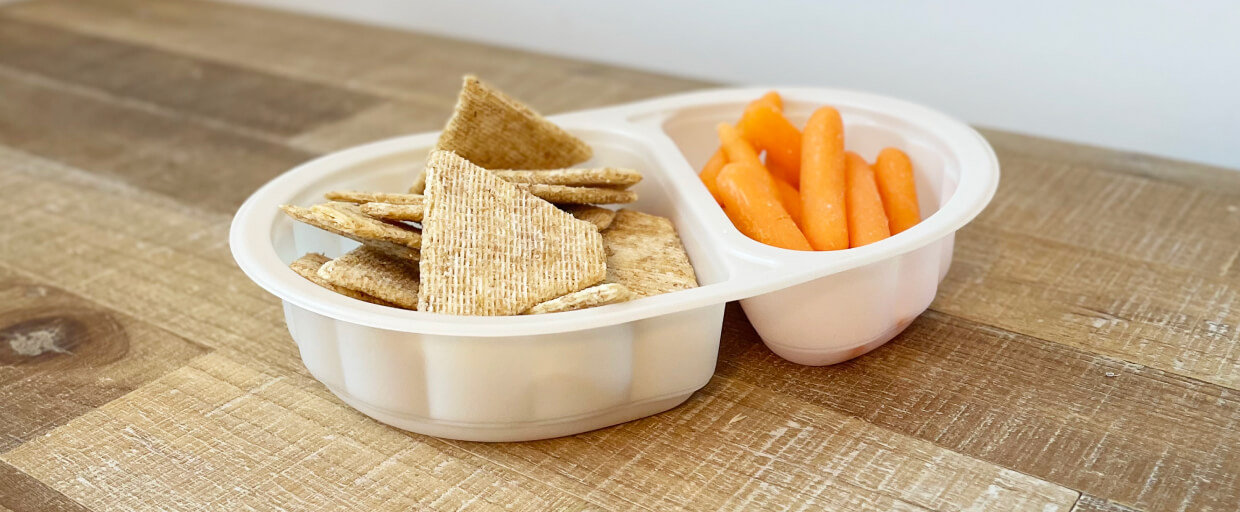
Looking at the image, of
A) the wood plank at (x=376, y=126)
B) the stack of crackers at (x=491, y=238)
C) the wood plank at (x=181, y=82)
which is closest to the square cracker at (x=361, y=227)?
the stack of crackers at (x=491, y=238)

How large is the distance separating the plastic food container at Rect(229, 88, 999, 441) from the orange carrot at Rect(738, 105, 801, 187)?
0.39 feet

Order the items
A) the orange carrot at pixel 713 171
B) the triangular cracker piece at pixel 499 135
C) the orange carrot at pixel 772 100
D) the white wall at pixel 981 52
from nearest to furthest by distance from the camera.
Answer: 1. the triangular cracker piece at pixel 499 135
2. the orange carrot at pixel 713 171
3. the orange carrot at pixel 772 100
4. the white wall at pixel 981 52

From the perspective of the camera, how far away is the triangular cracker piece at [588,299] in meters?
1.04

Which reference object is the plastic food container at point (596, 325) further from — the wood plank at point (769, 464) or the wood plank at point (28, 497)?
the wood plank at point (28, 497)

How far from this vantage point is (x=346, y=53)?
2.64 metres

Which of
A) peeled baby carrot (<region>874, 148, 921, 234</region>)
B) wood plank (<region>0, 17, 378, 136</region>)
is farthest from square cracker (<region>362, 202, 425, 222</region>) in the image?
wood plank (<region>0, 17, 378, 136</region>)

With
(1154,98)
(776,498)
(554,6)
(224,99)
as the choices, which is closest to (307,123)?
(224,99)

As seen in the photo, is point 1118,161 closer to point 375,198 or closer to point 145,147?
point 375,198

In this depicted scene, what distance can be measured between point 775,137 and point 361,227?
594 mm

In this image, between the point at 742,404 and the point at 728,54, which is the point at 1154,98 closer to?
the point at 728,54

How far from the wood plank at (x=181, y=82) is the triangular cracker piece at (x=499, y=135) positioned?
873 mm

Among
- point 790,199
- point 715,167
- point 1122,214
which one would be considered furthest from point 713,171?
point 1122,214

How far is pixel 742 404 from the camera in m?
1.22

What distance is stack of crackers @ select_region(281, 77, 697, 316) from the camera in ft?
3.56
